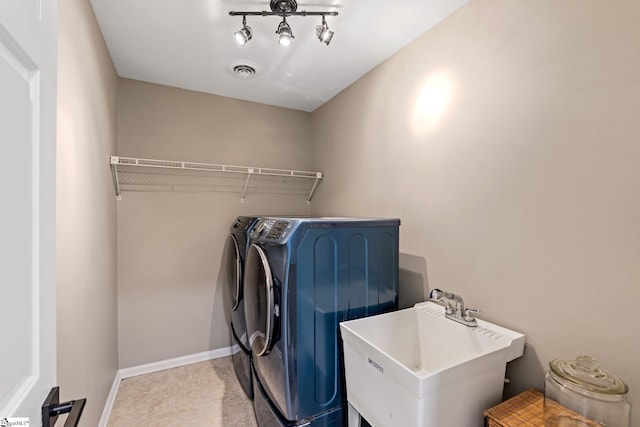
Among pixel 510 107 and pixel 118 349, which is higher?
pixel 510 107

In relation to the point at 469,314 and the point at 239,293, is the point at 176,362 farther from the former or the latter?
the point at 469,314

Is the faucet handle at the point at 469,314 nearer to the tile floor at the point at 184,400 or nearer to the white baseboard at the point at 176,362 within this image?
the tile floor at the point at 184,400

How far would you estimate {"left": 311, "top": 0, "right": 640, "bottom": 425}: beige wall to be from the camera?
101cm

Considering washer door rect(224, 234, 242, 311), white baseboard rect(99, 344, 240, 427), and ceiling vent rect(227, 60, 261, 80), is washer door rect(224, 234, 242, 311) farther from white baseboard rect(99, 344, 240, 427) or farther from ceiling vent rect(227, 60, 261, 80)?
ceiling vent rect(227, 60, 261, 80)

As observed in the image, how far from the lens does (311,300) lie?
1423 millimetres

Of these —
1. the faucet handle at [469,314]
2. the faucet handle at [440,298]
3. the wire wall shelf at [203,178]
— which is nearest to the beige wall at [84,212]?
the wire wall shelf at [203,178]

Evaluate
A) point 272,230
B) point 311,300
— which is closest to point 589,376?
point 311,300

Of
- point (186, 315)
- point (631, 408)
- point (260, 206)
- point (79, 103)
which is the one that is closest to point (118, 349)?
point (186, 315)

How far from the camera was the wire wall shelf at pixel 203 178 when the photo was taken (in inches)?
93.3

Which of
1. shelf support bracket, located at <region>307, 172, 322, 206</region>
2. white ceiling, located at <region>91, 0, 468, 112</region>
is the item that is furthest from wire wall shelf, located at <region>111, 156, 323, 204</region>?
white ceiling, located at <region>91, 0, 468, 112</region>

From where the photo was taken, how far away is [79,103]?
1.33 meters

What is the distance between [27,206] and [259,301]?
1.25 metres

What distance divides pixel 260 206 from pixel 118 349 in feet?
5.77

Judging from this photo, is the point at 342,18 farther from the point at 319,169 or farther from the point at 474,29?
the point at 319,169
